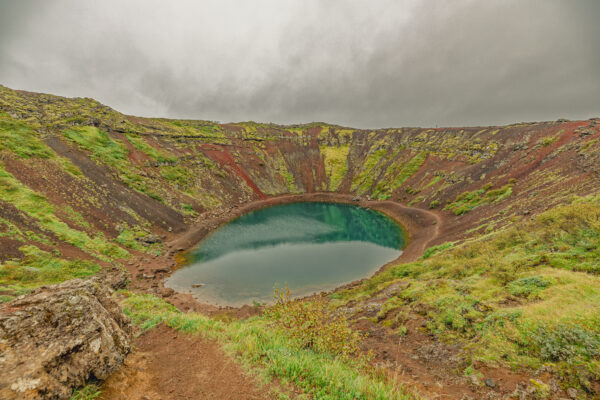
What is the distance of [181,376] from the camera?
6.54m

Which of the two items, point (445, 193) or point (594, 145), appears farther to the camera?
point (445, 193)

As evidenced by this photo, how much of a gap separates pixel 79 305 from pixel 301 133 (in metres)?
116

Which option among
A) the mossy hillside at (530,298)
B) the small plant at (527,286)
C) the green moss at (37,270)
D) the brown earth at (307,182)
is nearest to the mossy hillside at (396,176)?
the brown earth at (307,182)

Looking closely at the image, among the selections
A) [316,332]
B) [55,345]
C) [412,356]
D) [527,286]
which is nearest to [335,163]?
[527,286]

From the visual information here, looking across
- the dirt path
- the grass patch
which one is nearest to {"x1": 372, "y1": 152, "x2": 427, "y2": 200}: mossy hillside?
the grass patch

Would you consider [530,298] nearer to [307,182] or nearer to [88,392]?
[88,392]

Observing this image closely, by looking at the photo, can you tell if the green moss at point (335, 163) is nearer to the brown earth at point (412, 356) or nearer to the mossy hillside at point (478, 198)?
the mossy hillside at point (478, 198)

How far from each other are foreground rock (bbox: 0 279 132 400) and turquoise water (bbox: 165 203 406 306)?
1978cm

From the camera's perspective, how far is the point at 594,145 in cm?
3397

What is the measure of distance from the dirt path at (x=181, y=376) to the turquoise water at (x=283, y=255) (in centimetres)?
1720

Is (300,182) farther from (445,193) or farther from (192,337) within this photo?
(192,337)

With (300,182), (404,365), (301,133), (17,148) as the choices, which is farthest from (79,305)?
(301,133)

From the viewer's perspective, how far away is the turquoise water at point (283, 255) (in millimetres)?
27266

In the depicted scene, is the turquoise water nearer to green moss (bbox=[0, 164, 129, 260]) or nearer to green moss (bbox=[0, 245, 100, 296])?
green moss (bbox=[0, 245, 100, 296])
